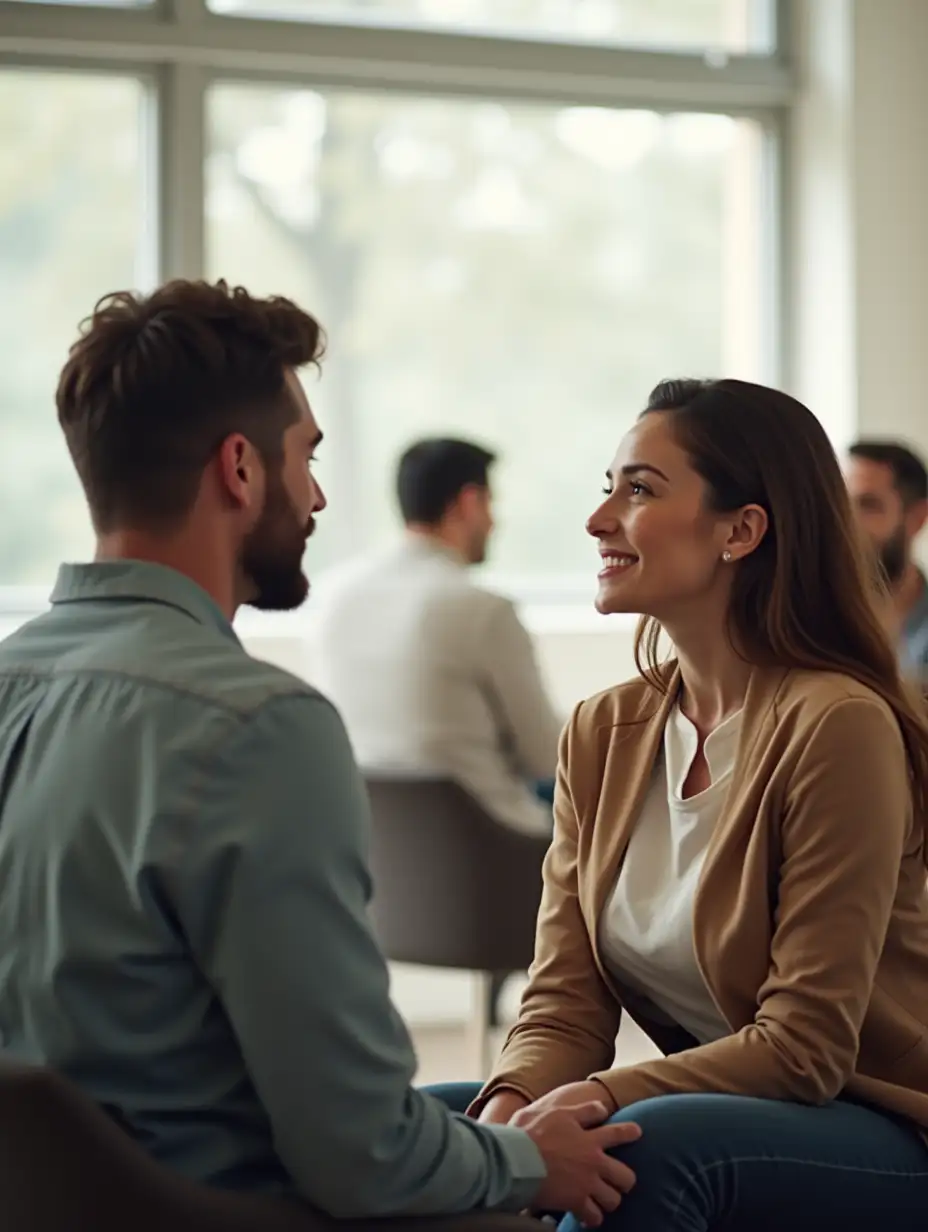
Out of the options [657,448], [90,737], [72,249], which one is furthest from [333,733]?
[72,249]

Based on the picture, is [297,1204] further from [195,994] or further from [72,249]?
[72,249]

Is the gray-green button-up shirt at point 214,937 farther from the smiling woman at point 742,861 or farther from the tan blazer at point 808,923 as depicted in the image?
the tan blazer at point 808,923

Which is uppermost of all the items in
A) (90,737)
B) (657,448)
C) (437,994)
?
(657,448)

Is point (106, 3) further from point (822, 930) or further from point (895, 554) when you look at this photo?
point (822, 930)

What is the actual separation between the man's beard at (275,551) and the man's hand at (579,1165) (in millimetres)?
489

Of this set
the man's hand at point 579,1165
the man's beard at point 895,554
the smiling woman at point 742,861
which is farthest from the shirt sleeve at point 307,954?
the man's beard at point 895,554

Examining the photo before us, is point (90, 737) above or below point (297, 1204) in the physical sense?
above

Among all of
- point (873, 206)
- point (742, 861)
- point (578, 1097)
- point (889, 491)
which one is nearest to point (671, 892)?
point (742, 861)

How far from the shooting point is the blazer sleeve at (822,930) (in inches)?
66.9

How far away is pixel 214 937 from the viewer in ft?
3.99

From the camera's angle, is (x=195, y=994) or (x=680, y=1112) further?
(x=680, y=1112)

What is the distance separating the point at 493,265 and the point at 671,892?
3.36m

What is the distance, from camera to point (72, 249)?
15.2 ft

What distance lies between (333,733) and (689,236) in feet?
13.7
